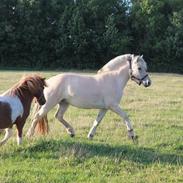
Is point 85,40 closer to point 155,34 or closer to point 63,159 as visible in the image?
point 155,34

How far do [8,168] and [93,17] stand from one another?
51.4 meters

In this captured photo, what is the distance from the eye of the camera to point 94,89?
34.7ft

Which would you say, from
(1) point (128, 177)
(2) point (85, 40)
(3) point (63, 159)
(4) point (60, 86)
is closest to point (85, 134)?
(4) point (60, 86)

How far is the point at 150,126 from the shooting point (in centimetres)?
1284

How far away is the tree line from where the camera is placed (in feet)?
178

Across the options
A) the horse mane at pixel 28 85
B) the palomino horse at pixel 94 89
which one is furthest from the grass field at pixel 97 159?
the horse mane at pixel 28 85

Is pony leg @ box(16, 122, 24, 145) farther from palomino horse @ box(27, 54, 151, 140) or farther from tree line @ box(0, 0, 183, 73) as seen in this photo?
tree line @ box(0, 0, 183, 73)

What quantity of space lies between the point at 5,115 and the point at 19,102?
47cm

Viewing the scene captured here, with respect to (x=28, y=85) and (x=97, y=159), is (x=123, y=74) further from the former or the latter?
(x=97, y=159)

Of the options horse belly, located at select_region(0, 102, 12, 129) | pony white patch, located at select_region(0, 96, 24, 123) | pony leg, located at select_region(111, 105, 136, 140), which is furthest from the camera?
pony leg, located at select_region(111, 105, 136, 140)

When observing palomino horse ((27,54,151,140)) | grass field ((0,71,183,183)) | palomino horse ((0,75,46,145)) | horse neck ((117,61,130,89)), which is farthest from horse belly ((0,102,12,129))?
horse neck ((117,61,130,89))

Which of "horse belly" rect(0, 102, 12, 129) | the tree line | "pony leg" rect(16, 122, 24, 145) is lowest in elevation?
the tree line

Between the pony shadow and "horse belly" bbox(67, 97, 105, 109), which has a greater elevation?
"horse belly" bbox(67, 97, 105, 109)

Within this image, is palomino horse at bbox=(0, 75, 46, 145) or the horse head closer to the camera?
palomino horse at bbox=(0, 75, 46, 145)
